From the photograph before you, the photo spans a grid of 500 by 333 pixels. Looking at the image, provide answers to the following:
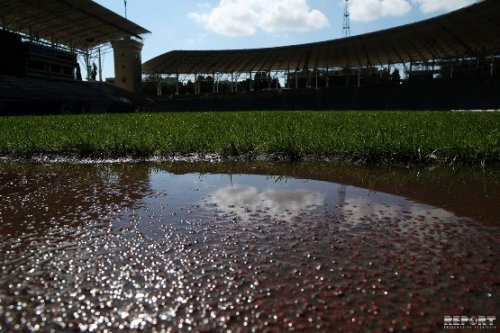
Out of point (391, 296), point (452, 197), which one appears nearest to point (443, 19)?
point (452, 197)

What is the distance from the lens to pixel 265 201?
12.4 ft

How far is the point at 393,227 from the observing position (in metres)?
2.96

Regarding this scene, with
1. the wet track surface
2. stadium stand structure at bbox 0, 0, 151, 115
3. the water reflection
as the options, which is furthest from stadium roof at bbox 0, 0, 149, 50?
the wet track surface

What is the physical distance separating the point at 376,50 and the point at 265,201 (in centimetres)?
5043

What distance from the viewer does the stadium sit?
1452 inches

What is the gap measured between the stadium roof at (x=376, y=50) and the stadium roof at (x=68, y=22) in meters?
7.41

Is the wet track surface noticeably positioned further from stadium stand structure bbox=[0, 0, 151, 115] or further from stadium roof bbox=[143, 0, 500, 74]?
stadium roof bbox=[143, 0, 500, 74]

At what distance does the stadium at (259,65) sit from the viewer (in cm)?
3688

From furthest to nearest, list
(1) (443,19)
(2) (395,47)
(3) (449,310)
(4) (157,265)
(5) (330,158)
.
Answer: (2) (395,47)
(1) (443,19)
(5) (330,158)
(4) (157,265)
(3) (449,310)

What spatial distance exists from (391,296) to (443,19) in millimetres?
38732

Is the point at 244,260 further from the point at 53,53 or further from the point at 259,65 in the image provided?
the point at 259,65

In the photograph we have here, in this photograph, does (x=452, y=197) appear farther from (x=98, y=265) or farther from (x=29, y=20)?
(x=29, y=20)

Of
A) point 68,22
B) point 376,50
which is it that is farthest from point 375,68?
point 68,22

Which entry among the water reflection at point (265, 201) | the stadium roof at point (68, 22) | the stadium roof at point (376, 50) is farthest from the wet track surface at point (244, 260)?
the stadium roof at point (68, 22)
